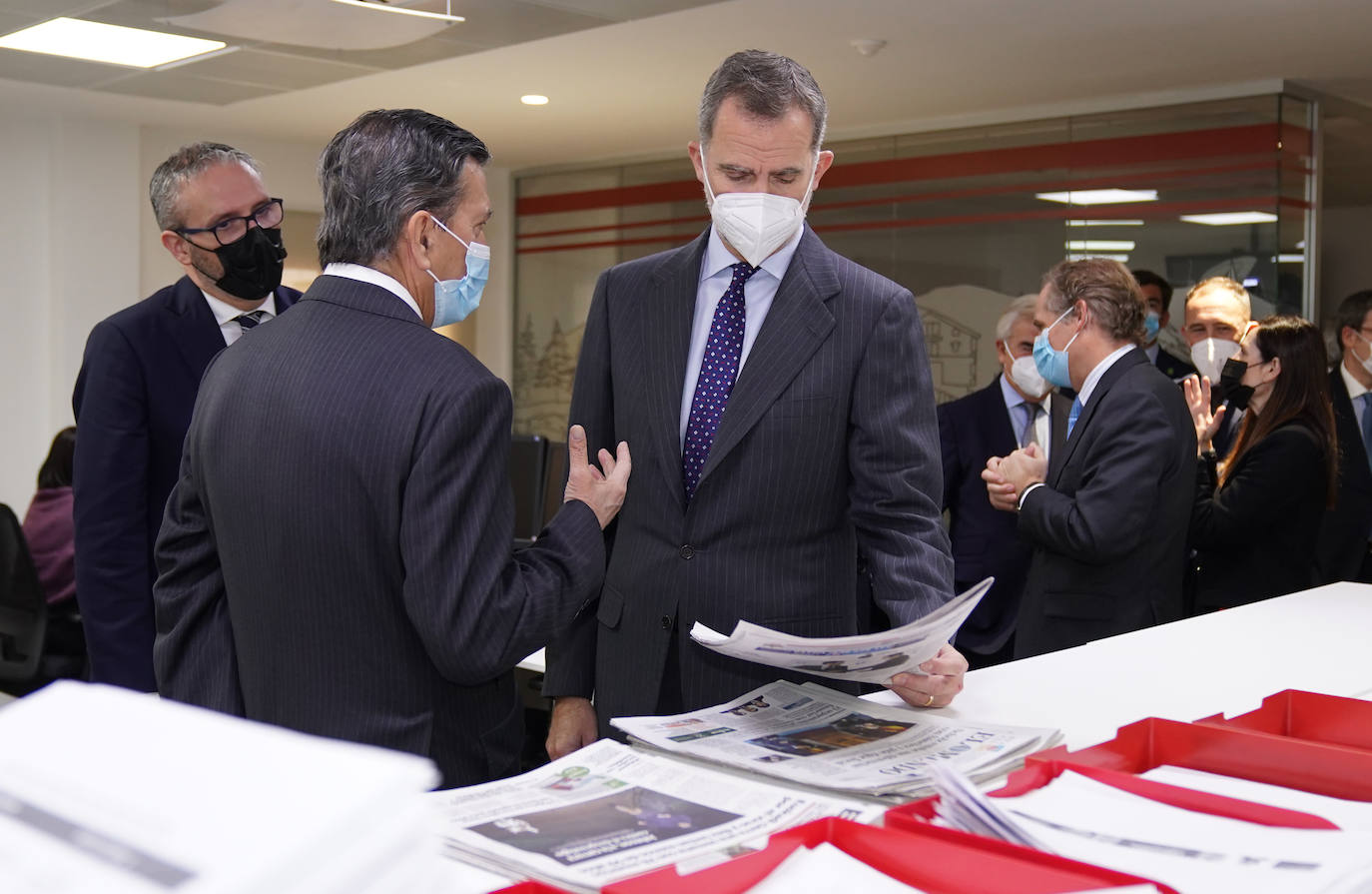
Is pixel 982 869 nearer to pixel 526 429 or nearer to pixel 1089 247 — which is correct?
pixel 1089 247

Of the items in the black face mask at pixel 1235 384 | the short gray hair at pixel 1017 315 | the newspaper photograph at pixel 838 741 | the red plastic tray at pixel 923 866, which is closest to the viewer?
the red plastic tray at pixel 923 866

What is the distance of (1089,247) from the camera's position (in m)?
7.89

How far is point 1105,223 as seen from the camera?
7809 mm

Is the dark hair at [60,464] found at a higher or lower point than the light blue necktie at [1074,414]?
lower

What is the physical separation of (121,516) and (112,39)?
4.29 m

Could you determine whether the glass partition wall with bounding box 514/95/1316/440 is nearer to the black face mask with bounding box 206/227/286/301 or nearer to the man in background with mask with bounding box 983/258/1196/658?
the man in background with mask with bounding box 983/258/1196/658

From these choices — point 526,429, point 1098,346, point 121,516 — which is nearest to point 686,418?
point 121,516

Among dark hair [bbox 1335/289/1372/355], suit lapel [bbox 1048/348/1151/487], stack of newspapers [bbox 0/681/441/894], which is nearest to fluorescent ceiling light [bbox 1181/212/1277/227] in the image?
dark hair [bbox 1335/289/1372/355]

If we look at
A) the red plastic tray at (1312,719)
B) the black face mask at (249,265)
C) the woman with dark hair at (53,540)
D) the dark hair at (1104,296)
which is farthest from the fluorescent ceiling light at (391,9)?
the red plastic tray at (1312,719)

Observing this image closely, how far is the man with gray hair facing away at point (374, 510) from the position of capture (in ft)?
5.00

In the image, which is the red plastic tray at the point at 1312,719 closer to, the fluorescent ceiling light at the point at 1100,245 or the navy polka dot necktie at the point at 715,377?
the navy polka dot necktie at the point at 715,377

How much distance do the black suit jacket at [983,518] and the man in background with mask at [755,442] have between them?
6.79 feet

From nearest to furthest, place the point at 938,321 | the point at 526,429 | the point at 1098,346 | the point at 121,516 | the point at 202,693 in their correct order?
the point at 202,693 < the point at 121,516 < the point at 1098,346 < the point at 938,321 < the point at 526,429

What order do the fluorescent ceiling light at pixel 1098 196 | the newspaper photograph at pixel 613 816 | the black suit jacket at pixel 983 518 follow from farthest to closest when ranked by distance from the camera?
1. the fluorescent ceiling light at pixel 1098 196
2. the black suit jacket at pixel 983 518
3. the newspaper photograph at pixel 613 816
